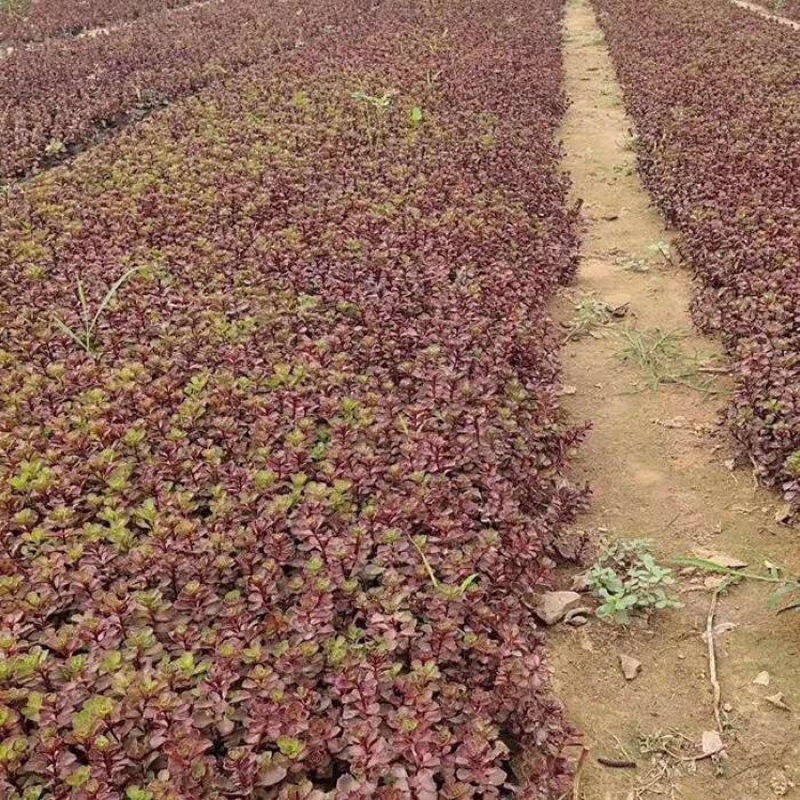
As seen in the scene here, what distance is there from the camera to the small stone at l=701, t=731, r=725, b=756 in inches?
130

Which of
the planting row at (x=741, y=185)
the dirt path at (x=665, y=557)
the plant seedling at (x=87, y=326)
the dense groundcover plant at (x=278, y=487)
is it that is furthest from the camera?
the planting row at (x=741, y=185)

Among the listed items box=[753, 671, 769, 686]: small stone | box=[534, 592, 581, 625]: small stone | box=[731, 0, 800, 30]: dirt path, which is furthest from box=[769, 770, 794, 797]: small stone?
box=[731, 0, 800, 30]: dirt path

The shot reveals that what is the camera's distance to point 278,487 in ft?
12.2

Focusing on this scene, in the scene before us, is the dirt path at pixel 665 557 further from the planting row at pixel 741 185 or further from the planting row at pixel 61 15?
the planting row at pixel 61 15

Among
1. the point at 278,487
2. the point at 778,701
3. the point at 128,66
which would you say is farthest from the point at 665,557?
the point at 128,66

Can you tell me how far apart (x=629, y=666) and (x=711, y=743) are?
0.47m

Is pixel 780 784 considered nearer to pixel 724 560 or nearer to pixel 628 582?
pixel 628 582

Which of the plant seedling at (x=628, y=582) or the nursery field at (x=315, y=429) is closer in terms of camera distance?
the nursery field at (x=315, y=429)

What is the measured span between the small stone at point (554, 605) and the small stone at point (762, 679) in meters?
0.84

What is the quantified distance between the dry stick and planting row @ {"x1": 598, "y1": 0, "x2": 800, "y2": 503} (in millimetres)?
765

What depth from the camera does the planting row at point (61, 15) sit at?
19609 mm

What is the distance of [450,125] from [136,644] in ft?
25.5

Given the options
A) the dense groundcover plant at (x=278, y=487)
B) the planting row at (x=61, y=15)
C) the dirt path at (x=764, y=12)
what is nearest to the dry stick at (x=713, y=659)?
the dense groundcover plant at (x=278, y=487)

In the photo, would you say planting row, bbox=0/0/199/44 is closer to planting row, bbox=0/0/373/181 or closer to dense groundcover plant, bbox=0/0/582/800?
planting row, bbox=0/0/373/181
